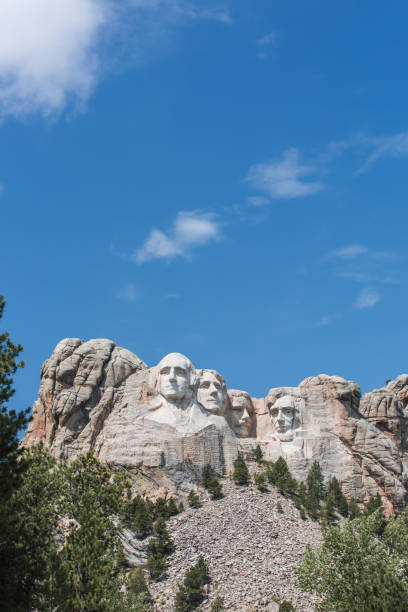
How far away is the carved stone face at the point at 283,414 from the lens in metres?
70.1

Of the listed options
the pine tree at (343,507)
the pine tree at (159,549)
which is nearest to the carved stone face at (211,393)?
the pine tree at (343,507)

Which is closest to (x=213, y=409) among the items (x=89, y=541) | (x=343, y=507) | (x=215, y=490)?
(x=215, y=490)

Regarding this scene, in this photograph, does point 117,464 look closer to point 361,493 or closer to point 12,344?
point 361,493

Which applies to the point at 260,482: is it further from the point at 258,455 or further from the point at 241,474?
the point at 258,455

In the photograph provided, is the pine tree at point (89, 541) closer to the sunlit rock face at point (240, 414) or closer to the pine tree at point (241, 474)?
the pine tree at point (241, 474)

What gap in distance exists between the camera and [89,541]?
126 feet

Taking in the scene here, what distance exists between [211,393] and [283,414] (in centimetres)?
601

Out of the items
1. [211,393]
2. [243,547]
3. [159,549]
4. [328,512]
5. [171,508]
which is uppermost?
[211,393]

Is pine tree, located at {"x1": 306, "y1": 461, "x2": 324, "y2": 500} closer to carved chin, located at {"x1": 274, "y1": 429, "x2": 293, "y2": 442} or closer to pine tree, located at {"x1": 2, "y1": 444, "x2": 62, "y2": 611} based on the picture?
carved chin, located at {"x1": 274, "y1": 429, "x2": 293, "y2": 442}

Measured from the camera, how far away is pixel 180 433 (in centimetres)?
6500

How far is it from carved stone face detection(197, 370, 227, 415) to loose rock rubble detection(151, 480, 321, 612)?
6481 mm

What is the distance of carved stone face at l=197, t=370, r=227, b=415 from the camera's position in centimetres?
6856

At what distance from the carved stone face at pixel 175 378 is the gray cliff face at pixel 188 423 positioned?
7cm

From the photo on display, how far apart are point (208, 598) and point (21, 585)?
19531mm
